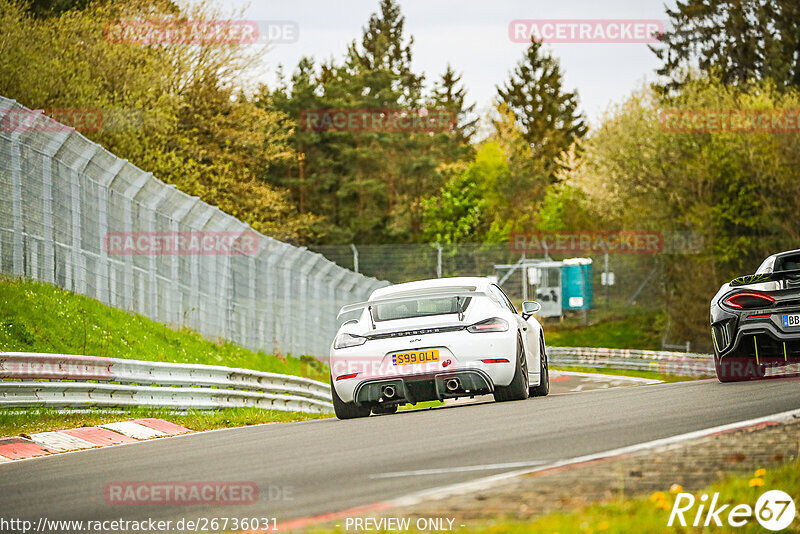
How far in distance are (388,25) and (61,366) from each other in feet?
299

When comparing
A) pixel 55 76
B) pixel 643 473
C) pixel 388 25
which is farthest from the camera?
pixel 388 25

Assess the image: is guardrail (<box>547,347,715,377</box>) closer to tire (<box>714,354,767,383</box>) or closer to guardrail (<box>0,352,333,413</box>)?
guardrail (<box>0,352,333,413</box>)

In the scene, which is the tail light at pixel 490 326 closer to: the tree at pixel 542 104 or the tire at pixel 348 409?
the tire at pixel 348 409

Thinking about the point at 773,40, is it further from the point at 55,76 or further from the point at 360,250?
the point at 55,76

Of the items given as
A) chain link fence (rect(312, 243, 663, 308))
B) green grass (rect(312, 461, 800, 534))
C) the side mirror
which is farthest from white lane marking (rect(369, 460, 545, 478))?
chain link fence (rect(312, 243, 663, 308))

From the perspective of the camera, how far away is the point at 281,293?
25.2 meters

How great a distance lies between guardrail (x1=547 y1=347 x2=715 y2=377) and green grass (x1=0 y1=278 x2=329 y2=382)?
17919mm

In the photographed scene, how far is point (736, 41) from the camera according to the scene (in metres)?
60.6

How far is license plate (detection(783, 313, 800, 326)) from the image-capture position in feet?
39.0

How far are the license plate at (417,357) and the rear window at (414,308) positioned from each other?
1.73ft

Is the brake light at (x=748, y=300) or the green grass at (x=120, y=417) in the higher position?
the brake light at (x=748, y=300)

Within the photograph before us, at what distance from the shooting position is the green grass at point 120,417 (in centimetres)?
1223

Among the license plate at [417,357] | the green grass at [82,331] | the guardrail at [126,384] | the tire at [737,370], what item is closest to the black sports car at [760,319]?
the tire at [737,370]

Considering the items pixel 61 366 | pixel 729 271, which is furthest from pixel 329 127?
pixel 61 366
